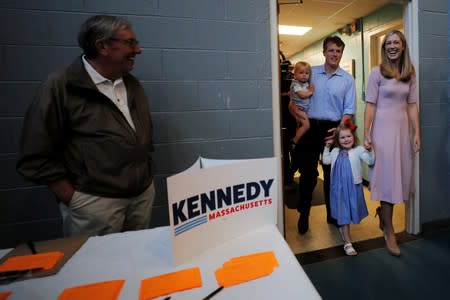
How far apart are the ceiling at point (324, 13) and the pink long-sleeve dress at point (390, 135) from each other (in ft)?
4.24

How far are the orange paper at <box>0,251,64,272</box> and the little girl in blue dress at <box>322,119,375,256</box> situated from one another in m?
1.84

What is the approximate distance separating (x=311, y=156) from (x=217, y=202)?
172 cm

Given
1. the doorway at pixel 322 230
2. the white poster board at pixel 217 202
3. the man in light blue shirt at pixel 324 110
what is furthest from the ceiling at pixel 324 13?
the white poster board at pixel 217 202

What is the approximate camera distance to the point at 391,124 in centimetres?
194

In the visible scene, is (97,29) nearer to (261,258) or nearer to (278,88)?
(261,258)

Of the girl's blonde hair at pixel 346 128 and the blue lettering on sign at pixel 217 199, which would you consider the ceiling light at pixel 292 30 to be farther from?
the blue lettering on sign at pixel 217 199

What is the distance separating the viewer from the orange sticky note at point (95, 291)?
2.00ft

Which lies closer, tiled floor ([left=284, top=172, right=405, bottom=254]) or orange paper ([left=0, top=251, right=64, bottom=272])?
orange paper ([left=0, top=251, right=64, bottom=272])

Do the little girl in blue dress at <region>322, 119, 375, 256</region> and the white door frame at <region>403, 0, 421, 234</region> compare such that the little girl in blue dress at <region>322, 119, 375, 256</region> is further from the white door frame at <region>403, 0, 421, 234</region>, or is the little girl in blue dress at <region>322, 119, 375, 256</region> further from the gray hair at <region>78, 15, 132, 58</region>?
the gray hair at <region>78, 15, 132, 58</region>

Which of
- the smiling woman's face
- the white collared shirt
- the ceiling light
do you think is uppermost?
the ceiling light

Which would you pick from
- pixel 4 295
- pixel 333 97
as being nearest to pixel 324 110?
pixel 333 97

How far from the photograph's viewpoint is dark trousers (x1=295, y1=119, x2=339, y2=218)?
7.40 feet

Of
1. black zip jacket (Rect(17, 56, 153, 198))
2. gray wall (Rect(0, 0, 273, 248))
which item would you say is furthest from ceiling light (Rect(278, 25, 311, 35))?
black zip jacket (Rect(17, 56, 153, 198))

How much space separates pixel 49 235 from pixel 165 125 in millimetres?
969
